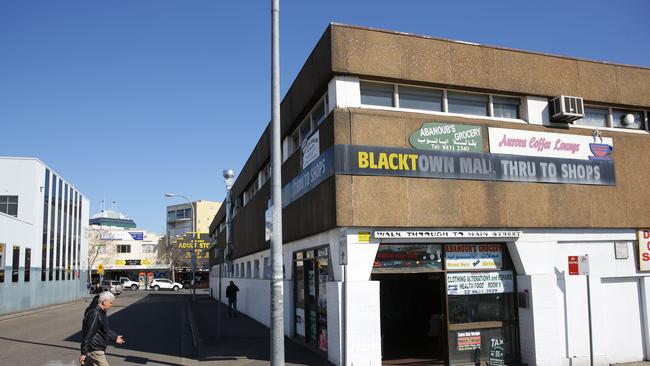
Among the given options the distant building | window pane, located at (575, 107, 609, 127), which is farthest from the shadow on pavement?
the distant building

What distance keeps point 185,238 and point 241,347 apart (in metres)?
74.9

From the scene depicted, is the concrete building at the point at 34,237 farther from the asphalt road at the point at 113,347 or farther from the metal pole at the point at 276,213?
the metal pole at the point at 276,213

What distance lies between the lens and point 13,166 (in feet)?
123

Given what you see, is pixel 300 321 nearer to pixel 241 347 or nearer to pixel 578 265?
pixel 241 347

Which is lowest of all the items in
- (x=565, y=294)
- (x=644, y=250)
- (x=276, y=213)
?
(x=565, y=294)

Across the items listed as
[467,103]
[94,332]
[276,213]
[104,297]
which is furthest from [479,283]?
[94,332]

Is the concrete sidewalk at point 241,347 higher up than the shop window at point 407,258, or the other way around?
the shop window at point 407,258

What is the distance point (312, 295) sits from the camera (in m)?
13.5

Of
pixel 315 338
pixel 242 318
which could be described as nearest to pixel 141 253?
pixel 242 318

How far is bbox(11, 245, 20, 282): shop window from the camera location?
32784 millimetres

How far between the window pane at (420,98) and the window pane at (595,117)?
3.72 metres

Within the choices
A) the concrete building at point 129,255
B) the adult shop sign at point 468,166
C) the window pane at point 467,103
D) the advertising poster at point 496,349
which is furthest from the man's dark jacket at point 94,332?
the concrete building at point 129,255

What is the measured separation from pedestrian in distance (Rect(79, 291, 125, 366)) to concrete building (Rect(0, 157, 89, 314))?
1065 inches

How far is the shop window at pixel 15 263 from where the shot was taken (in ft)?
108
